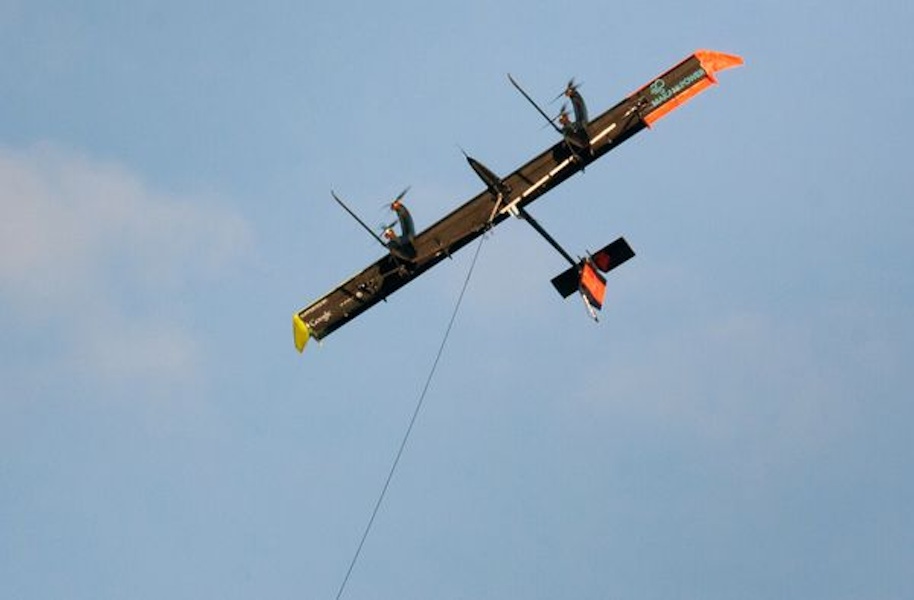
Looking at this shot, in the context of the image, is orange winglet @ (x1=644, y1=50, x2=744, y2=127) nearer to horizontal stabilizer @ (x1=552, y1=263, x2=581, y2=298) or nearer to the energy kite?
the energy kite

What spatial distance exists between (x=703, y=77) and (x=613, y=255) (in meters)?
8.21

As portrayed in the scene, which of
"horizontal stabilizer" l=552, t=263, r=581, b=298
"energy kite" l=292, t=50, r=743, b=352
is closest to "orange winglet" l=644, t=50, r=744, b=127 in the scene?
"energy kite" l=292, t=50, r=743, b=352

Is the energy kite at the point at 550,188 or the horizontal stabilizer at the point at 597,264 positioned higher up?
the energy kite at the point at 550,188

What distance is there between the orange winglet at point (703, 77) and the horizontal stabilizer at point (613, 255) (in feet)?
17.8

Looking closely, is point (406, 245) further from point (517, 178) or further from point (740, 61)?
point (740, 61)

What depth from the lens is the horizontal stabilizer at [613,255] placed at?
7425 cm

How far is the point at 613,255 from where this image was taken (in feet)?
244

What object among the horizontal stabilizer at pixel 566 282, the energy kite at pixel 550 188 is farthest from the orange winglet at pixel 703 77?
the horizontal stabilizer at pixel 566 282

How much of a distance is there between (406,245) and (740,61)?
51.5ft

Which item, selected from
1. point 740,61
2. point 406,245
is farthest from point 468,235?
point 740,61

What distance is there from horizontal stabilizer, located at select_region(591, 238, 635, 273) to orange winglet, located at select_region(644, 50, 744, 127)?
5.43 metres

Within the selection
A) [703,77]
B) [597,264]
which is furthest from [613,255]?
[703,77]

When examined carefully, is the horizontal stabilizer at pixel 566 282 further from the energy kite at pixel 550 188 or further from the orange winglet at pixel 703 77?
the orange winglet at pixel 703 77

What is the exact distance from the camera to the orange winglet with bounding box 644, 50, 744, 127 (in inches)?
2852
